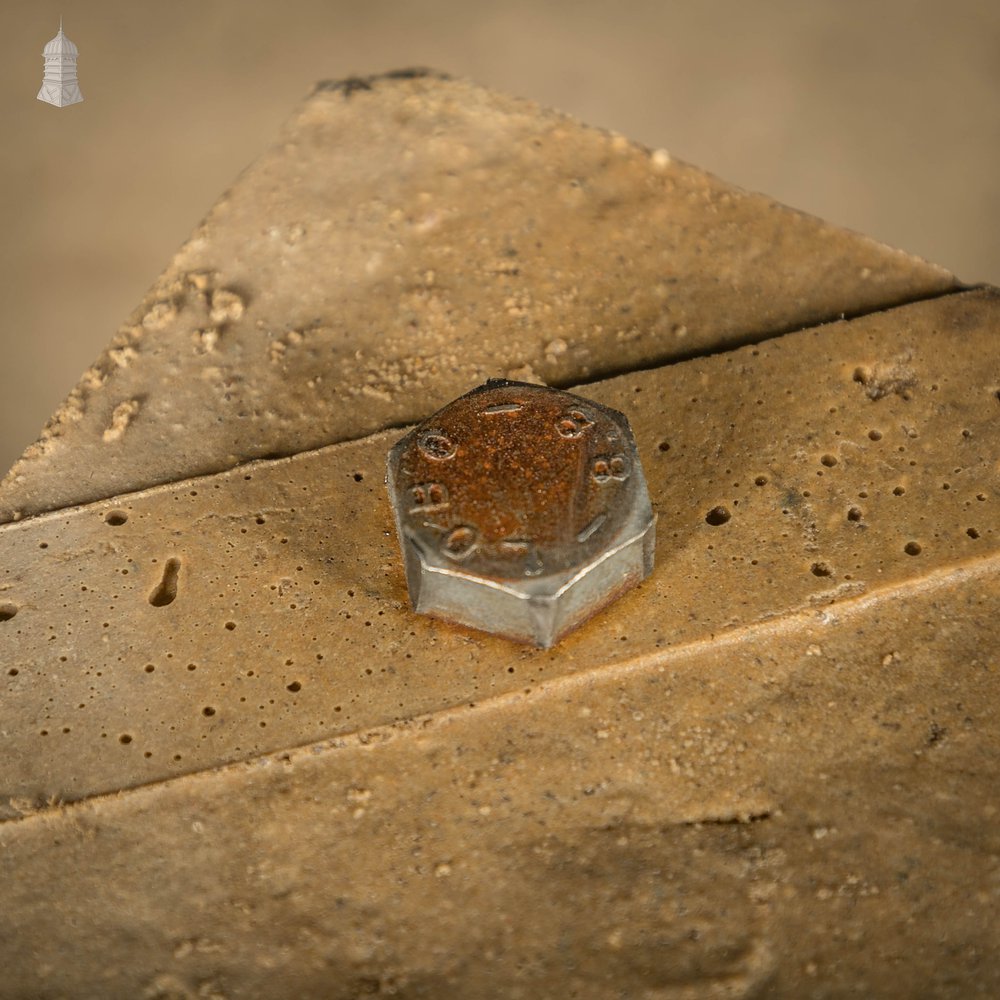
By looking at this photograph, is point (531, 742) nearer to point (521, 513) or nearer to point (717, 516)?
point (521, 513)

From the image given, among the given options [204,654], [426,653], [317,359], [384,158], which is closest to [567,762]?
[426,653]

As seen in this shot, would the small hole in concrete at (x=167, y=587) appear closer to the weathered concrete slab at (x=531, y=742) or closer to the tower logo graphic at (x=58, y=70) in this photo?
the weathered concrete slab at (x=531, y=742)

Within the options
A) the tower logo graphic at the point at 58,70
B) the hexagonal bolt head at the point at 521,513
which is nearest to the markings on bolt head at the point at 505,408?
the hexagonal bolt head at the point at 521,513

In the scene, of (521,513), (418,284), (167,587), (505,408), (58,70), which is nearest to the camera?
(521,513)

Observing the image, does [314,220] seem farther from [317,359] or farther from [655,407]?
[655,407]

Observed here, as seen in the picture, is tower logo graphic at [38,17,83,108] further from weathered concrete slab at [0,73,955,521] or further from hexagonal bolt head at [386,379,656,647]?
hexagonal bolt head at [386,379,656,647]

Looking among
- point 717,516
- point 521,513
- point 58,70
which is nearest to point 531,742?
point 521,513

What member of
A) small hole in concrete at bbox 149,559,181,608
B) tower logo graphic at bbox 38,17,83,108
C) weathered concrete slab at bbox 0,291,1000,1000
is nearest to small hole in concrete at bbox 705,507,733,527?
weathered concrete slab at bbox 0,291,1000,1000
